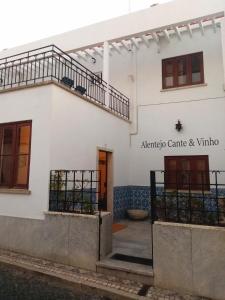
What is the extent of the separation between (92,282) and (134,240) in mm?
2339

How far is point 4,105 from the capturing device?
266 inches

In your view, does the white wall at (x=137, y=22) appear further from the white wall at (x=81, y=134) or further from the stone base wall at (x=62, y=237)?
the stone base wall at (x=62, y=237)

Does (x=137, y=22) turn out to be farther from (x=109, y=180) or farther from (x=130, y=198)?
(x=130, y=198)

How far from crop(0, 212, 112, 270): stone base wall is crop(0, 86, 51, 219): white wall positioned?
0.87 feet

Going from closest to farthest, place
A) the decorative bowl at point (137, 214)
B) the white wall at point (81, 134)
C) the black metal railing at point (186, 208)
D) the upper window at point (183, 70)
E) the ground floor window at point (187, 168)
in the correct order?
the black metal railing at point (186, 208) → the white wall at point (81, 134) → the ground floor window at point (187, 168) → the decorative bowl at point (137, 214) → the upper window at point (183, 70)

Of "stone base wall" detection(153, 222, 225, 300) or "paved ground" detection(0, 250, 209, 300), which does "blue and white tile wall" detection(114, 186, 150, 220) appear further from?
"stone base wall" detection(153, 222, 225, 300)

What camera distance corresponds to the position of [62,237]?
5395 mm

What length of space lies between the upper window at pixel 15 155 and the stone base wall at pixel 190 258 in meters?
3.56

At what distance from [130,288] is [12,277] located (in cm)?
229

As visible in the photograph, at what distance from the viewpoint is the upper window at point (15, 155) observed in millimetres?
6250

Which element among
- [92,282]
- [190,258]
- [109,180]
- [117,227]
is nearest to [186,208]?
[190,258]

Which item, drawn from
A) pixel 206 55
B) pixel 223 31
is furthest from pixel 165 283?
pixel 206 55

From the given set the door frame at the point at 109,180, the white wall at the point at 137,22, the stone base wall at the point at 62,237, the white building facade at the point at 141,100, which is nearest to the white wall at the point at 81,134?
the white building facade at the point at 141,100

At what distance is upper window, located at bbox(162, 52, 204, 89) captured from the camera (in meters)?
9.55
